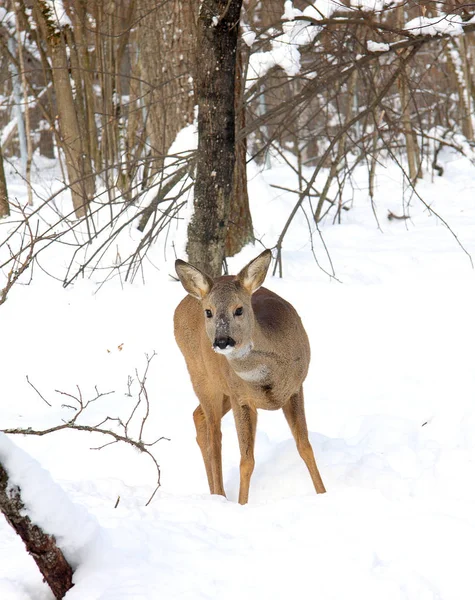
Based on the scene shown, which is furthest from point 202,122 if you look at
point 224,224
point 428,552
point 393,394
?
point 428,552

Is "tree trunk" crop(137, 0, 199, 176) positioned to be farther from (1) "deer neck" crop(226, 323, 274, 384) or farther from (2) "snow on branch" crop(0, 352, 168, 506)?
(1) "deer neck" crop(226, 323, 274, 384)

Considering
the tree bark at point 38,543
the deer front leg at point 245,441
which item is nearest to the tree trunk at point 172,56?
the deer front leg at point 245,441

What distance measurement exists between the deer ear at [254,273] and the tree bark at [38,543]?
6.61ft

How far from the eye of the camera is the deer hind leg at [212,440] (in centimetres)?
486

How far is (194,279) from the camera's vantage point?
451cm

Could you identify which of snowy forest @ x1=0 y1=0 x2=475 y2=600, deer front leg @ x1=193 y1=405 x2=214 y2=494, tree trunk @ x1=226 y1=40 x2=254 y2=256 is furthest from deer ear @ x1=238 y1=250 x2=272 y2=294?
tree trunk @ x1=226 y1=40 x2=254 y2=256

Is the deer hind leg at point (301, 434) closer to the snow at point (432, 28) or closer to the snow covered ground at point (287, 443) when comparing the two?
the snow covered ground at point (287, 443)

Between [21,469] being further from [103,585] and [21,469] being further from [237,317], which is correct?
[237,317]

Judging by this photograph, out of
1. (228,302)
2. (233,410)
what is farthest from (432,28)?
(233,410)

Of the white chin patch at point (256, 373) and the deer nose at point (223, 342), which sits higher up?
the deer nose at point (223, 342)

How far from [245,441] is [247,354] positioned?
24.6 inches

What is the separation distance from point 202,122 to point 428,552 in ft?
11.7

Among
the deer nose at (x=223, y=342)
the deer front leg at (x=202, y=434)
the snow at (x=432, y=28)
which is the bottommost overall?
the deer front leg at (x=202, y=434)

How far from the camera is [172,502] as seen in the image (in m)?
4.09
